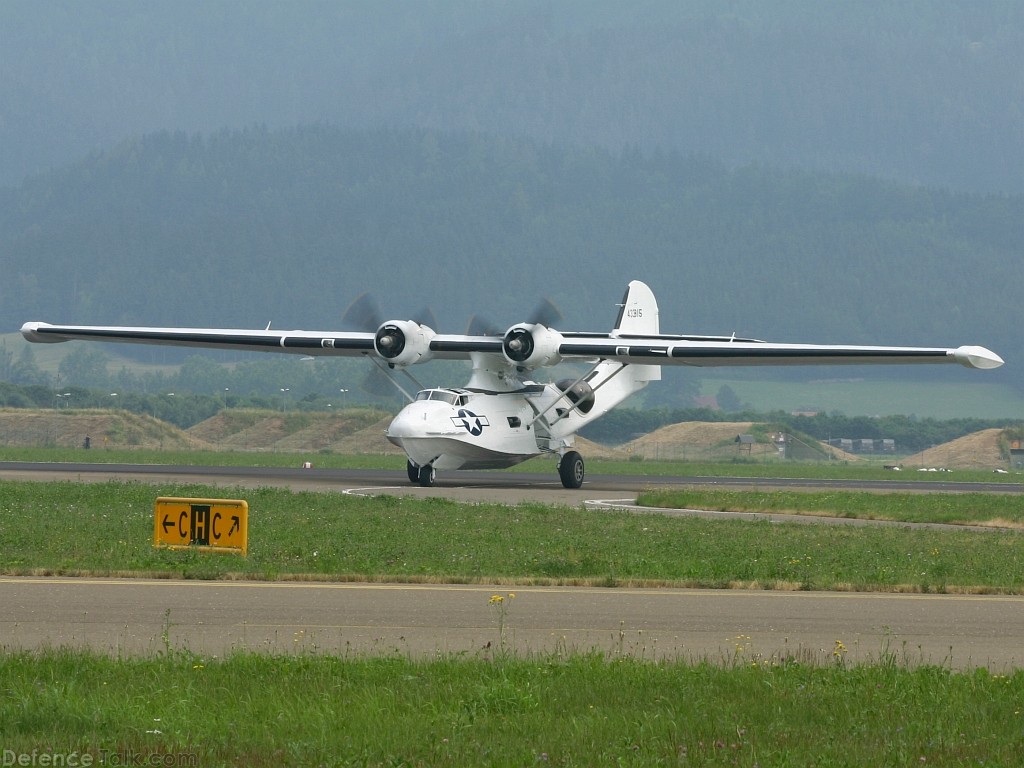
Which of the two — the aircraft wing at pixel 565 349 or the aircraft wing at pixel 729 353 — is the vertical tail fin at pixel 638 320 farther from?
the aircraft wing at pixel 729 353

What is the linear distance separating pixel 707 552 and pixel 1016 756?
12262mm

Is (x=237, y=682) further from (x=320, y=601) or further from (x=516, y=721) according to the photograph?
(x=320, y=601)

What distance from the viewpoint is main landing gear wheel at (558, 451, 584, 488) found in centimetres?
4081

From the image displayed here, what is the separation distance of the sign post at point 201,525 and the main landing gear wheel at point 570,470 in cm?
2156

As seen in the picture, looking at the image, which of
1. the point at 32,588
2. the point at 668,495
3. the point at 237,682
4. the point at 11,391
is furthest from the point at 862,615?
the point at 11,391

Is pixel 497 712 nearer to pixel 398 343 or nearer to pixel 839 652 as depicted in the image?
pixel 839 652

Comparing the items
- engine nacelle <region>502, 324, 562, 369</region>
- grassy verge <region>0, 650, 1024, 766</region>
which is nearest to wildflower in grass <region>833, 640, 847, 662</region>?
grassy verge <region>0, 650, 1024, 766</region>

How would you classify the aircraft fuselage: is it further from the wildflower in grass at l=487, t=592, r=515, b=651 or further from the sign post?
the wildflower in grass at l=487, t=592, r=515, b=651

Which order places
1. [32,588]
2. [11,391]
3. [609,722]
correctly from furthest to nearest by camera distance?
1. [11,391]
2. [32,588]
3. [609,722]

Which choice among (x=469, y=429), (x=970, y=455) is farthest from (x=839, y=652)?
(x=970, y=455)

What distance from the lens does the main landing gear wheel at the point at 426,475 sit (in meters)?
38.5

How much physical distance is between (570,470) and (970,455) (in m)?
53.8

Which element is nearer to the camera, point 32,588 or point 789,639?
point 789,639

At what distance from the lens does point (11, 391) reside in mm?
113125
